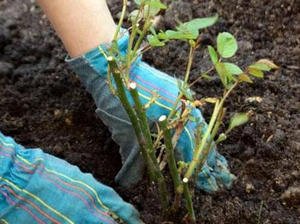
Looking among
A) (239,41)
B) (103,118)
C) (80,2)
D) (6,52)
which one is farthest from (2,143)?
(239,41)

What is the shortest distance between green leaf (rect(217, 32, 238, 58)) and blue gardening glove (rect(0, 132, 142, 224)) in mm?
376

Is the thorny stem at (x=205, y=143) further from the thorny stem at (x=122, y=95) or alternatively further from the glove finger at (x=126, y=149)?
the glove finger at (x=126, y=149)

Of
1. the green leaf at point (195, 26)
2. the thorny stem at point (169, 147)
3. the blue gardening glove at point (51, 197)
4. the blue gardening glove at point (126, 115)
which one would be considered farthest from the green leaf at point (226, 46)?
the blue gardening glove at point (51, 197)

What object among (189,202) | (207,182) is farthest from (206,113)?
(189,202)

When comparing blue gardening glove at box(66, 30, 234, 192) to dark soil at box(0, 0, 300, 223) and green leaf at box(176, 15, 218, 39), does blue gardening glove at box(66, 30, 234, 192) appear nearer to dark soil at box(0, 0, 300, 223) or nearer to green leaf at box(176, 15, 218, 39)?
dark soil at box(0, 0, 300, 223)

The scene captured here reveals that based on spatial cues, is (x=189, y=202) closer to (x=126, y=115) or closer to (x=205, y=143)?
(x=205, y=143)

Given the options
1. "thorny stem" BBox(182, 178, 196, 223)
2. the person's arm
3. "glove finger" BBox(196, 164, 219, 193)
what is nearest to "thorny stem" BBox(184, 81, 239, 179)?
"thorny stem" BBox(182, 178, 196, 223)

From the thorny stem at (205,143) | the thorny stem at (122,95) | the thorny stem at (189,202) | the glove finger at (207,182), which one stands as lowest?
the glove finger at (207,182)

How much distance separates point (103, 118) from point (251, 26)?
51cm

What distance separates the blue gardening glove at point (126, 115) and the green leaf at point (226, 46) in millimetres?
267

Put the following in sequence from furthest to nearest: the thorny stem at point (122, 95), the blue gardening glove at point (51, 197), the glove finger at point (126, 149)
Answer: the glove finger at point (126, 149), the blue gardening glove at point (51, 197), the thorny stem at point (122, 95)

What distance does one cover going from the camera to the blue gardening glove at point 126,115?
1.10 metres

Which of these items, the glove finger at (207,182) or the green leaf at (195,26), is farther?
the glove finger at (207,182)

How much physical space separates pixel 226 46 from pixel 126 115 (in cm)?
35
